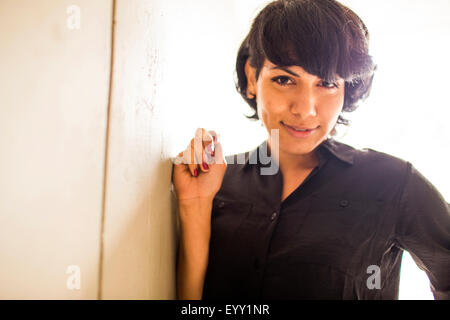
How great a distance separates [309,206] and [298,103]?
261 millimetres

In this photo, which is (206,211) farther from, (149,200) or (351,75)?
(351,75)

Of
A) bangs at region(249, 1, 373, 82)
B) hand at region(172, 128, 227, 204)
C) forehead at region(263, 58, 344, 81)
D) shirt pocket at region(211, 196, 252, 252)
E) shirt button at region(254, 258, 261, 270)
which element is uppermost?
bangs at region(249, 1, 373, 82)

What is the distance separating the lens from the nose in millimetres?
788

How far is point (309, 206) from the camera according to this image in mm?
837

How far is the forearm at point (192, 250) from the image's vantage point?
2.70 feet

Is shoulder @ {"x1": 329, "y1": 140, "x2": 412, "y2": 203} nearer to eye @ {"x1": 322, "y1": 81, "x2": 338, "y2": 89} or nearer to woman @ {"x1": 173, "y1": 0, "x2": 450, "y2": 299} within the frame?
woman @ {"x1": 173, "y1": 0, "x2": 450, "y2": 299}

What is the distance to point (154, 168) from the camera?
659mm

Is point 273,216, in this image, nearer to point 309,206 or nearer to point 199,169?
point 309,206

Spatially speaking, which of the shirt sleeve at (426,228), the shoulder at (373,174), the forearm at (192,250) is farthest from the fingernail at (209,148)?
the shirt sleeve at (426,228)

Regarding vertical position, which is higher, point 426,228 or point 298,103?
point 298,103

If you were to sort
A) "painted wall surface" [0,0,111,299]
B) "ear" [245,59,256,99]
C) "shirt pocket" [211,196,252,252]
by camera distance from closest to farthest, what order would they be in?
"painted wall surface" [0,0,111,299]
"shirt pocket" [211,196,252,252]
"ear" [245,59,256,99]

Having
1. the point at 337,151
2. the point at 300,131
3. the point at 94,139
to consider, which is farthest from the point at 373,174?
the point at 94,139

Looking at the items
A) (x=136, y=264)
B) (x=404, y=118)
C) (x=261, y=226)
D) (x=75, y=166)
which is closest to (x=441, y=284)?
(x=261, y=226)

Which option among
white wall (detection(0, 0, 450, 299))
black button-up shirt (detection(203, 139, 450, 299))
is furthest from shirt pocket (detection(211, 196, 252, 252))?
white wall (detection(0, 0, 450, 299))
